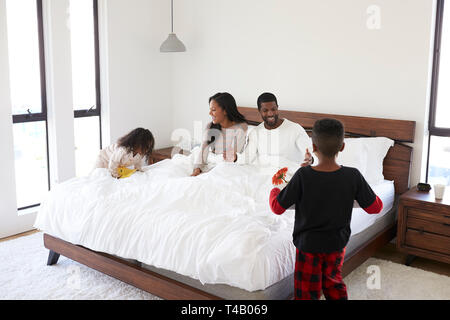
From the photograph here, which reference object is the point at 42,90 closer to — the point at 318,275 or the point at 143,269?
the point at 143,269

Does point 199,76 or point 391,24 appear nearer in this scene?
point 391,24

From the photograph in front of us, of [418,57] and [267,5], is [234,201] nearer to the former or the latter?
[418,57]

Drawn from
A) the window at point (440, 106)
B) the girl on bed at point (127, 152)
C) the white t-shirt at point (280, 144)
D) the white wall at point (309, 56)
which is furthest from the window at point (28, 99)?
the window at point (440, 106)

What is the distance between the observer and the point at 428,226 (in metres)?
3.25

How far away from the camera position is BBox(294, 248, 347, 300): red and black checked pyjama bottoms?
2.12m

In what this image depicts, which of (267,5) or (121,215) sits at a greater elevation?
(267,5)

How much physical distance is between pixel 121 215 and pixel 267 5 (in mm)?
2480

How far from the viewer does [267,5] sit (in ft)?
14.1

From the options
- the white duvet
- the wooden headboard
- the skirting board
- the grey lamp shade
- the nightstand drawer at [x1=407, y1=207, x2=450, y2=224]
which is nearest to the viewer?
the white duvet

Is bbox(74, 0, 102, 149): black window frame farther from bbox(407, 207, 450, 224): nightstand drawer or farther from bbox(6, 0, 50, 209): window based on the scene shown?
bbox(407, 207, 450, 224): nightstand drawer

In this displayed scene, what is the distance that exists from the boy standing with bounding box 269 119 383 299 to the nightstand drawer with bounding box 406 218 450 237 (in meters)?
1.32

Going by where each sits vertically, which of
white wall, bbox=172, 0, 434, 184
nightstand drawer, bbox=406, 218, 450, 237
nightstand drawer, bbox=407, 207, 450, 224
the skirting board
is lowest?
the skirting board

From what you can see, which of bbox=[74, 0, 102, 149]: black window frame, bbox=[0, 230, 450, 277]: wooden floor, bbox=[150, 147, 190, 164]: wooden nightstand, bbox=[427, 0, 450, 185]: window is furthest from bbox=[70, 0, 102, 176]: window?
bbox=[427, 0, 450, 185]: window
